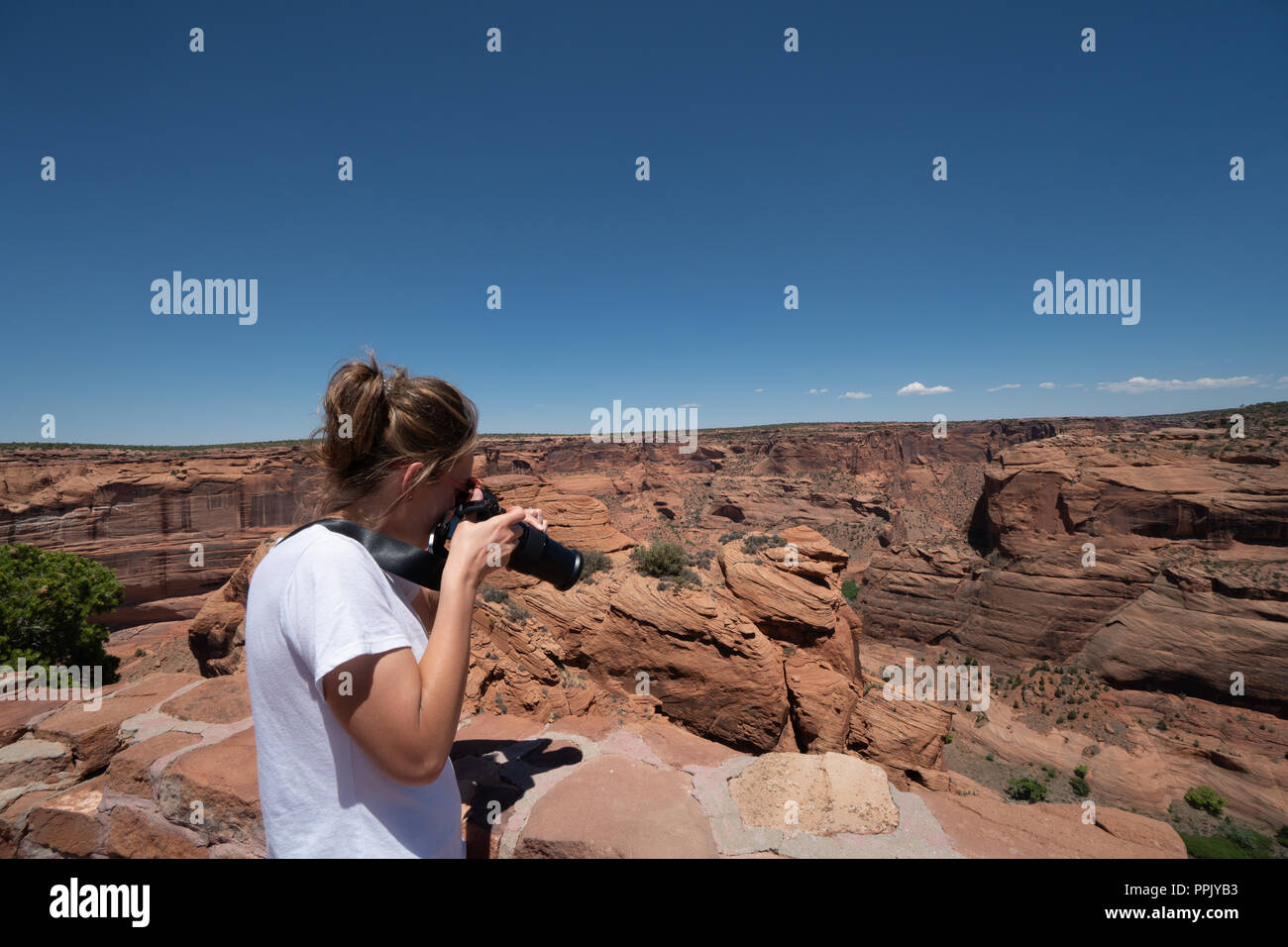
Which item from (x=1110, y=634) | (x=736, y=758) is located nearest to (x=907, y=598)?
(x=1110, y=634)

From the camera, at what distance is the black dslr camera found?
4.65 ft

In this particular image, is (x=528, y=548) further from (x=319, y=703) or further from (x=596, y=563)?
(x=596, y=563)

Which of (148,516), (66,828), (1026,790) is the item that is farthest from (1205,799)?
(148,516)

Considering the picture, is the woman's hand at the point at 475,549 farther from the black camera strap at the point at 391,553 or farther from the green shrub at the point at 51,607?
the green shrub at the point at 51,607

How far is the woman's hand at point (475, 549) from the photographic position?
3.87ft

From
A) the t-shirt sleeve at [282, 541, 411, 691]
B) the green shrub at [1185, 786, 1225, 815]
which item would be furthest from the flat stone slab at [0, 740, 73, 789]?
the green shrub at [1185, 786, 1225, 815]

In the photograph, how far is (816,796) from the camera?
2.86 meters

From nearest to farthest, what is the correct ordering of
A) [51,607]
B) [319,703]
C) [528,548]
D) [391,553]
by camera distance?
[319,703]
[391,553]
[528,548]
[51,607]

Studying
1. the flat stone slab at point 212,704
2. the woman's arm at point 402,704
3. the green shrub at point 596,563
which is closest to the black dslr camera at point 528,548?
the woman's arm at point 402,704

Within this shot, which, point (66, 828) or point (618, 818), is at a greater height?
point (618, 818)

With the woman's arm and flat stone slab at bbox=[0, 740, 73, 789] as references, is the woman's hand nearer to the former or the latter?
the woman's arm

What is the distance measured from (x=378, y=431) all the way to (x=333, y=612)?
19.5 inches

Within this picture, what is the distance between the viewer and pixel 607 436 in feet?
215

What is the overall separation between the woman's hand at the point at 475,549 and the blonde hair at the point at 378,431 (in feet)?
0.66
